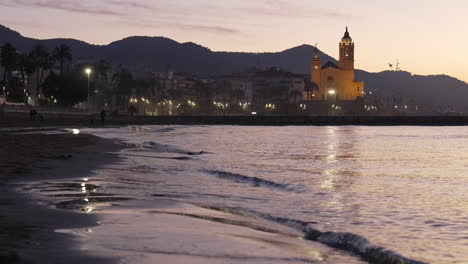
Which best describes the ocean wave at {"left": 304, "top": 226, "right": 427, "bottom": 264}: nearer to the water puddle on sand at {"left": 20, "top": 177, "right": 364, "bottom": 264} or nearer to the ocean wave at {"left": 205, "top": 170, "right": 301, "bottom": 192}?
the water puddle on sand at {"left": 20, "top": 177, "right": 364, "bottom": 264}

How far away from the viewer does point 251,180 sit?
71.8ft

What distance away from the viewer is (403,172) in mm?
28141

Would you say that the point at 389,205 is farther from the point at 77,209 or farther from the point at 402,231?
the point at 77,209

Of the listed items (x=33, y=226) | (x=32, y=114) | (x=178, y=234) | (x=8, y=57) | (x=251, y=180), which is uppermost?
(x=8, y=57)

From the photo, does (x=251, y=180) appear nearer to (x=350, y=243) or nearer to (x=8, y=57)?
(x=350, y=243)

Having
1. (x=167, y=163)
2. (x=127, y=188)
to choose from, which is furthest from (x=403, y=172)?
(x=127, y=188)

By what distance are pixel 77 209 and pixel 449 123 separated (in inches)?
7331

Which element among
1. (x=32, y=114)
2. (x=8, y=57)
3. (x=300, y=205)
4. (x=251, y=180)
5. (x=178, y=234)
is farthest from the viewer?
(x=8, y=57)

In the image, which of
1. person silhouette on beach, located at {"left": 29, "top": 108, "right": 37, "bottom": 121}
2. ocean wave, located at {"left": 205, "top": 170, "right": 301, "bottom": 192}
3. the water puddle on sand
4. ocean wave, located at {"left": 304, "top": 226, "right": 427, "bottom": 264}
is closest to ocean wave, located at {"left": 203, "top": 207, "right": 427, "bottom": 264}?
ocean wave, located at {"left": 304, "top": 226, "right": 427, "bottom": 264}

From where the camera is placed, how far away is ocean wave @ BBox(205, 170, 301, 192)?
66.2 ft

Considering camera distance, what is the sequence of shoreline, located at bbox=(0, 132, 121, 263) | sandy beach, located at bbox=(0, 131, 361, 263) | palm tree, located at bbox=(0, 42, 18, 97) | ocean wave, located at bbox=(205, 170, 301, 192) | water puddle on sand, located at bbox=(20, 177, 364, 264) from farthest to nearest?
palm tree, located at bbox=(0, 42, 18, 97) < ocean wave, located at bbox=(205, 170, 301, 192) < water puddle on sand, located at bbox=(20, 177, 364, 264) < sandy beach, located at bbox=(0, 131, 361, 263) < shoreline, located at bbox=(0, 132, 121, 263)

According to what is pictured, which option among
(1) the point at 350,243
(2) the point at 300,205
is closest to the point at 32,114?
(2) the point at 300,205

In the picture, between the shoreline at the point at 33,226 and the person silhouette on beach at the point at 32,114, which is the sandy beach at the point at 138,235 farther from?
the person silhouette on beach at the point at 32,114

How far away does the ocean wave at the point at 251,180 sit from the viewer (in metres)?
20.2
